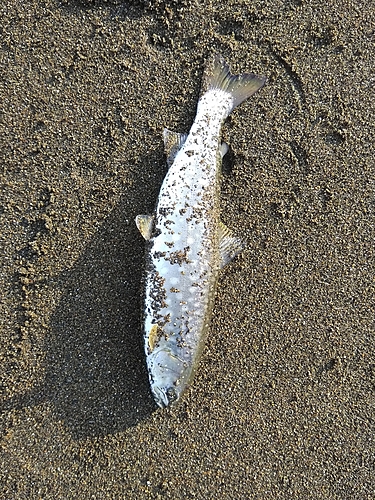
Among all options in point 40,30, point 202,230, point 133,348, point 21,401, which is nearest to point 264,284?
point 202,230

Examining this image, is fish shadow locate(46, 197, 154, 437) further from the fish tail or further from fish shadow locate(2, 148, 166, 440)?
the fish tail

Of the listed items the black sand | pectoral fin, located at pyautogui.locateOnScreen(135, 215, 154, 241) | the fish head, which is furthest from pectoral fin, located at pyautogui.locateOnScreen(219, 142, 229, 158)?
the fish head

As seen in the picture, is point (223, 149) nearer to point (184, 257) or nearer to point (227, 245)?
point (227, 245)

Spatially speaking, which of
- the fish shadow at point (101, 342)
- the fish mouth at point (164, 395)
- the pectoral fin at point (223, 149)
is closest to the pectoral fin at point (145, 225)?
the fish shadow at point (101, 342)

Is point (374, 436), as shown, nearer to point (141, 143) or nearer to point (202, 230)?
point (202, 230)

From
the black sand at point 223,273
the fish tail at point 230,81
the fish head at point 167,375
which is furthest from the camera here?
the fish tail at point 230,81

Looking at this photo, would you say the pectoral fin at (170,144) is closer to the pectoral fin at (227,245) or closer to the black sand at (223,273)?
the black sand at (223,273)
